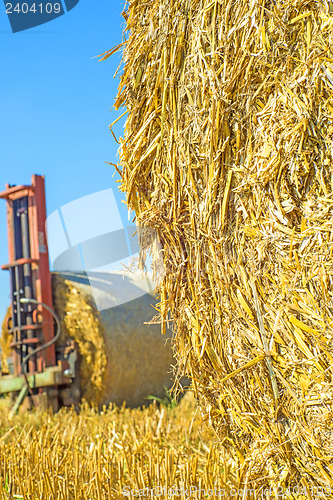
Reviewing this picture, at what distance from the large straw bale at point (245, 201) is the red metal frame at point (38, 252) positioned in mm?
2744

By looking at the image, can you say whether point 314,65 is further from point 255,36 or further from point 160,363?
point 160,363

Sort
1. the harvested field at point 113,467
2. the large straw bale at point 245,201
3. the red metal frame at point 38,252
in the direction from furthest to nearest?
the red metal frame at point 38,252, the harvested field at point 113,467, the large straw bale at point 245,201

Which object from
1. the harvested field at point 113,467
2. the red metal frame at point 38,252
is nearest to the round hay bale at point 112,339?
the red metal frame at point 38,252

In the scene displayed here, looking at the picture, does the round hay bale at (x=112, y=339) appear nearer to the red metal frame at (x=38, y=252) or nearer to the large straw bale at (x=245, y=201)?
the red metal frame at (x=38, y=252)

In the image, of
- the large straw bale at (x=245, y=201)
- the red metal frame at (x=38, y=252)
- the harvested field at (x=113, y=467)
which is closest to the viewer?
the large straw bale at (x=245, y=201)

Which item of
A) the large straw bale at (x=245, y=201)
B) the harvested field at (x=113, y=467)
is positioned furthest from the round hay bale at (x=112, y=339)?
the large straw bale at (x=245, y=201)

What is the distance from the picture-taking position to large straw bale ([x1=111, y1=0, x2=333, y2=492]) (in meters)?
1.67

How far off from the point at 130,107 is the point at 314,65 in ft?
2.60

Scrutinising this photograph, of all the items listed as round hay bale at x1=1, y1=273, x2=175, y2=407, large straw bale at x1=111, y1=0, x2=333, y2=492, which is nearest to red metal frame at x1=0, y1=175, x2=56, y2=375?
round hay bale at x1=1, y1=273, x2=175, y2=407

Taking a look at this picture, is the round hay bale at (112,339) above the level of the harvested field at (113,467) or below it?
above

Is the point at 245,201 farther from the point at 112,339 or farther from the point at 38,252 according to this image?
the point at 38,252

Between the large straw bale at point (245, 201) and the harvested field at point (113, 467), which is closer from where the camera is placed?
the large straw bale at point (245, 201)

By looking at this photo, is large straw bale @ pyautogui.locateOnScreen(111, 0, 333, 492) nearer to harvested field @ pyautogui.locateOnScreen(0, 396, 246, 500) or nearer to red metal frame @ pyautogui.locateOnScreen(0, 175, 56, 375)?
harvested field @ pyautogui.locateOnScreen(0, 396, 246, 500)

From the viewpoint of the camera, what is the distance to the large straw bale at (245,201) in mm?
1672
